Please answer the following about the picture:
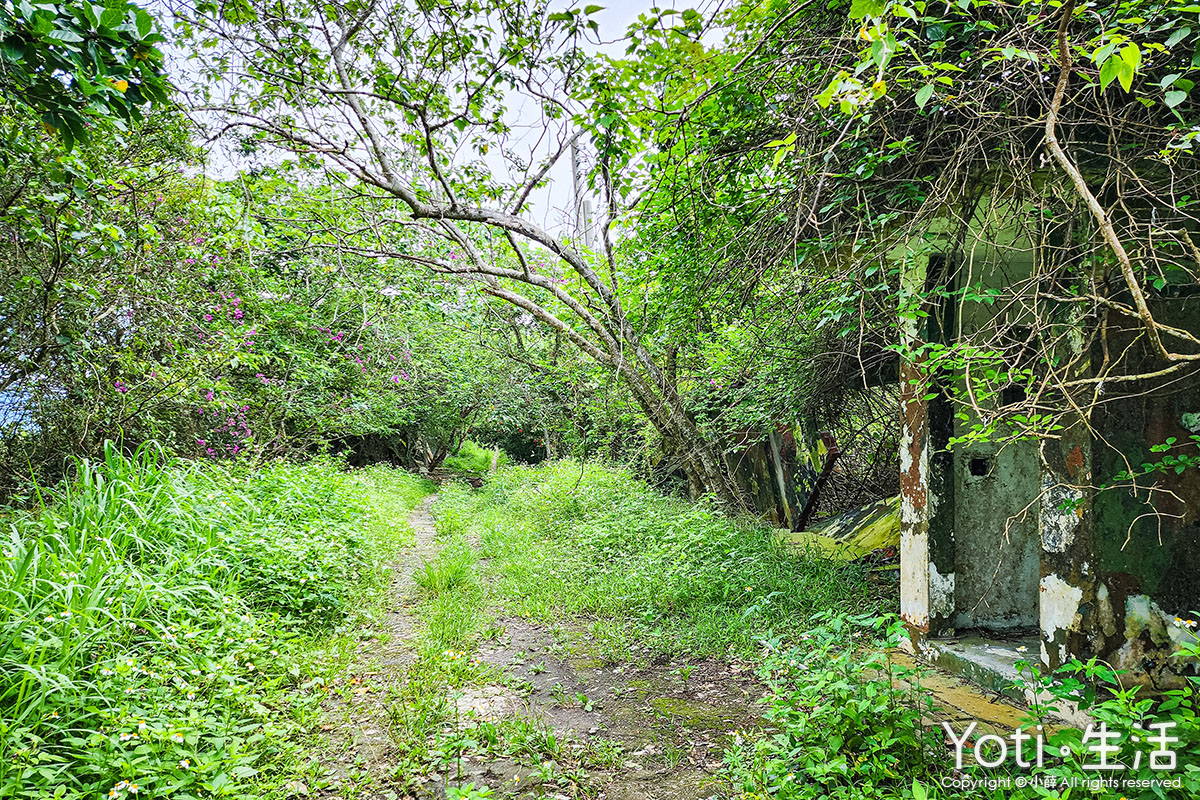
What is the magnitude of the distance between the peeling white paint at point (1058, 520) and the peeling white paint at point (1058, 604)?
0.52ft

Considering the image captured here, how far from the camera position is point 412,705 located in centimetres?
312

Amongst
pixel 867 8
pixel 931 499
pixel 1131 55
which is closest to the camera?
pixel 1131 55

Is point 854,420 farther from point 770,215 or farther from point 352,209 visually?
point 352,209

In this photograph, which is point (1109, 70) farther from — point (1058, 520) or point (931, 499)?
point (931, 499)

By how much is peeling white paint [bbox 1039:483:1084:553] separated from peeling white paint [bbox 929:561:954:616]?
710mm

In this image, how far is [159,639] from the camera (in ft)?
9.55

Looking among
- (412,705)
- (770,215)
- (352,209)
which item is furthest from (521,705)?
(352,209)

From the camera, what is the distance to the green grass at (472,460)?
72.2 feet

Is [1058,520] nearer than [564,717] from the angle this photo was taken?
Yes

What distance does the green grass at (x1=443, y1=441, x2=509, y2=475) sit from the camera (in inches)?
866

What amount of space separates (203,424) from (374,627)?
4012 mm

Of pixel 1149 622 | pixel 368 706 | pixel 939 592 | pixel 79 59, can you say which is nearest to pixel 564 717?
pixel 368 706

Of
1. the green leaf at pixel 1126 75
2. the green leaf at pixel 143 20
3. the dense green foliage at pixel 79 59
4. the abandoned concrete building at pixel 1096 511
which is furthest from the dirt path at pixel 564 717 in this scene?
the green leaf at pixel 143 20

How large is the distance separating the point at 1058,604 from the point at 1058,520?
0.40 metres
